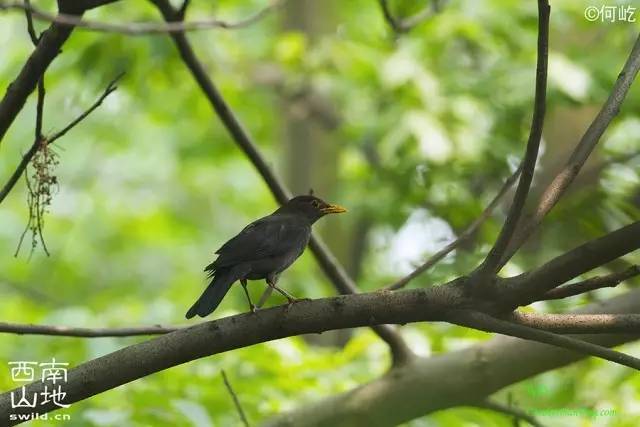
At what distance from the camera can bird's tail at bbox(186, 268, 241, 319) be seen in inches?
122

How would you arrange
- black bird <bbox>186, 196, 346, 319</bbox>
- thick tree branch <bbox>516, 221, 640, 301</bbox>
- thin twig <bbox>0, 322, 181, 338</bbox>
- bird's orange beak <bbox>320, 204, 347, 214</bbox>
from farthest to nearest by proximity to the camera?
1. bird's orange beak <bbox>320, 204, 347, 214</bbox>
2. black bird <bbox>186, 196, 346, 319</bbox>
3. thin twig <bbox>0, 322, 181, 338</bbox>
4. thick tree branch <bbox>516, 221, 640, 301</bbox>

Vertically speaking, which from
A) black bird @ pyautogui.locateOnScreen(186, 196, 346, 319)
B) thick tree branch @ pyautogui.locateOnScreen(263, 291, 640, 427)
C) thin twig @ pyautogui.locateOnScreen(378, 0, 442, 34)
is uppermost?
thin twig @ pyautogui.locateOnScreen(378, 0, 442, 34)

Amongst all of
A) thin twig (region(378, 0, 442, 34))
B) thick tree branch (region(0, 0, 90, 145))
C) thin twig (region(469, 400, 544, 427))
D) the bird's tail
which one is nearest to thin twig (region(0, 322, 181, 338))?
the bird's tail

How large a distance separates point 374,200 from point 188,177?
7.06 metres

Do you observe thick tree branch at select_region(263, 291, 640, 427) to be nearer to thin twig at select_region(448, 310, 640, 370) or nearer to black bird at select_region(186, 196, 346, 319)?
black bird at select_region(186, 196, 346, 319)

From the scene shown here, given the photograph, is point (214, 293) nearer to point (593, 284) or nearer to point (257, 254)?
point (257, 254)

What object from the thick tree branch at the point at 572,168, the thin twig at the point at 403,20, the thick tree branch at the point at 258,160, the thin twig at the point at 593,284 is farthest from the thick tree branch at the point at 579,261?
the thin twig at the point at 403,20

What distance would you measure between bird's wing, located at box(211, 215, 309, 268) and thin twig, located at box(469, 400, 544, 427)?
103 cm

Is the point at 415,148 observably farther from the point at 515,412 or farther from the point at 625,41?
the point at 515,412

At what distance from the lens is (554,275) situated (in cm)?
248

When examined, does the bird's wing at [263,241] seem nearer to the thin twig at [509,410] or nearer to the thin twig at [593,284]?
the thin twig at [509,410]

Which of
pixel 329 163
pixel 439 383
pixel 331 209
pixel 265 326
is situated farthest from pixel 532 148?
pixel 329 163

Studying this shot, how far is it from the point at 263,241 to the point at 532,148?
1.31 metres

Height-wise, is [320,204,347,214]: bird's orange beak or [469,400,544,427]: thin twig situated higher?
[320,204,347,214]: bird's orange beak
